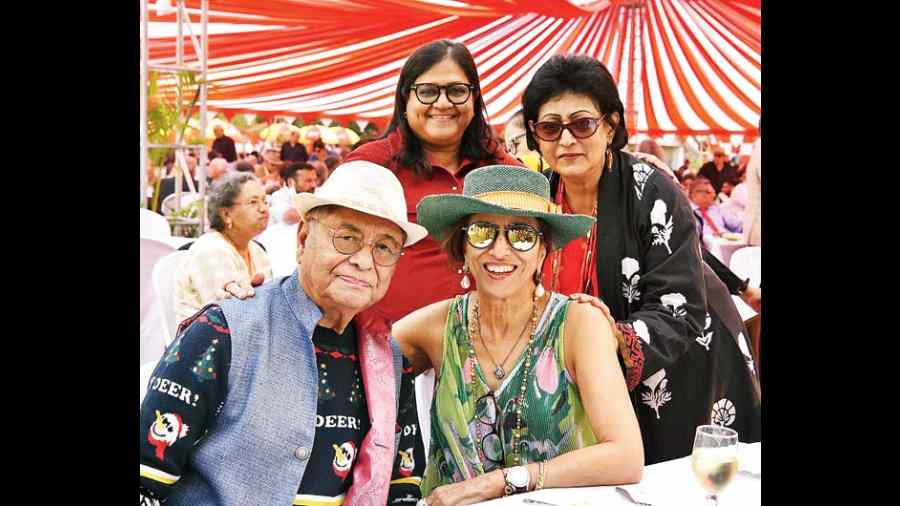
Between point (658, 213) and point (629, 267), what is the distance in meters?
0.17

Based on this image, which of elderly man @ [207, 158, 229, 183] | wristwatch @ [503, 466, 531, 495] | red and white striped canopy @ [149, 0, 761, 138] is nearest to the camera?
wristwatch @ [503, 466, 531, 495]

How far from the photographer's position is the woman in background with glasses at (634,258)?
2238 mm

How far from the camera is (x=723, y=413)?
8.35ft

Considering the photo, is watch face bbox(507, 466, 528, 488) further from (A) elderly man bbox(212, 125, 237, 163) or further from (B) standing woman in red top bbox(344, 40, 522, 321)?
(A) elderly man bbox(212, 125, 237, 163)

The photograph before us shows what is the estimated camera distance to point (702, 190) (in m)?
6.73

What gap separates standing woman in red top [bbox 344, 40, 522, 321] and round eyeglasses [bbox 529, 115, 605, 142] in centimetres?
22

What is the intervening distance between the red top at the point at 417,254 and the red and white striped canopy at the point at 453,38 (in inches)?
82.3

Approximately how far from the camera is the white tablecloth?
1.66 m

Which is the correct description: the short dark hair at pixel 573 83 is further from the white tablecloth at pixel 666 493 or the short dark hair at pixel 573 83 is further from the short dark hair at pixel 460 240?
the white tablecloth at pixel 666 493

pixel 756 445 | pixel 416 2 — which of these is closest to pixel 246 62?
pixel 416 2

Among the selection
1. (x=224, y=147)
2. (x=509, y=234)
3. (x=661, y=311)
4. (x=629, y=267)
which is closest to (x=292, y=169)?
(x=224, y=147)

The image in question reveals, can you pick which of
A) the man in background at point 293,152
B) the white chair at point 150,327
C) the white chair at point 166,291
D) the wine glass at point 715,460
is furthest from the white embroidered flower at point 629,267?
the man in background at point 293,152

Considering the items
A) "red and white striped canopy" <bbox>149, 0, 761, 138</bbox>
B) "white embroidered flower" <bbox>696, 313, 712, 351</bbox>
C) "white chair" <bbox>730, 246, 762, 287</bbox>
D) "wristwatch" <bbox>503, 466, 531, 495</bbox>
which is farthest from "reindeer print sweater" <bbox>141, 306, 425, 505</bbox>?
"white chair" <bbox>730, 246, 762, 287</bbox>
